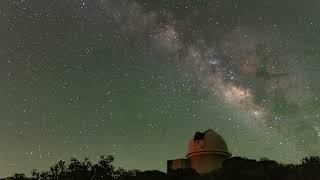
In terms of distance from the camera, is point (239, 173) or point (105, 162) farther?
point (105, 162)

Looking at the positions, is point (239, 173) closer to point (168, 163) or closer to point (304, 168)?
point (304, 168)

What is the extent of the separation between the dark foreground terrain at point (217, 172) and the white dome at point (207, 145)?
313 cm

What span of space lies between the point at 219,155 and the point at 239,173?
36.5ft

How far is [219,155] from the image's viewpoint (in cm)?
6038

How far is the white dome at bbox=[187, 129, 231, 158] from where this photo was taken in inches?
2373

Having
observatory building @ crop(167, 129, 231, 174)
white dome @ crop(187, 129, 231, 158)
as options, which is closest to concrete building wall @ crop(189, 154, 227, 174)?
observatory building @ crop(167, 129, 231, 174)

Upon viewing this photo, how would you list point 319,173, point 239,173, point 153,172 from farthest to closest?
point 153,172, point 239,173, point 319,173

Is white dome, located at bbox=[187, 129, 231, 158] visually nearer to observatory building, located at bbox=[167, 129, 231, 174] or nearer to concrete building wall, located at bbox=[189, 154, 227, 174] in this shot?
observatory building, located at bbox=[167, 129, 231, 174]

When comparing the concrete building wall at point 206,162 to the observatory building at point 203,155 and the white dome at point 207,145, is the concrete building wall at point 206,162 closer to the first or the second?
the observatory building at point 203,155

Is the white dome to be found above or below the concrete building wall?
above

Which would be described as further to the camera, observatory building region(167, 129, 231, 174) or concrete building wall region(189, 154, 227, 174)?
observatory building region(167, 129, 231, 174)

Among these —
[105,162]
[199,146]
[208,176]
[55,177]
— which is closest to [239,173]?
[208,176]

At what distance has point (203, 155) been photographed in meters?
60.4

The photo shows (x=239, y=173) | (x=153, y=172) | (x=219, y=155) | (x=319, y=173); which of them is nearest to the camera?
(x=319, y=173)
